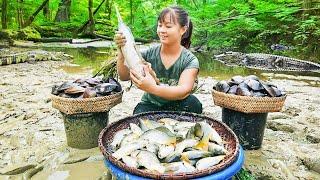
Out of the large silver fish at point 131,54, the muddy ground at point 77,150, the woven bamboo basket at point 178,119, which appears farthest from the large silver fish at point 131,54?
the muddy ground at point 77,150

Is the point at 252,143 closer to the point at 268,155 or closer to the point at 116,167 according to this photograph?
the point at 268,155

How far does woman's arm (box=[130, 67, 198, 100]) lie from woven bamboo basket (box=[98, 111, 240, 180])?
231mm

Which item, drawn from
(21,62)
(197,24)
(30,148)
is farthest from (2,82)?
(197,24)

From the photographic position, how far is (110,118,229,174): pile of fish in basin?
2.33 m

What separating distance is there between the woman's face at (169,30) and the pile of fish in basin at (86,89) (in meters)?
0.79

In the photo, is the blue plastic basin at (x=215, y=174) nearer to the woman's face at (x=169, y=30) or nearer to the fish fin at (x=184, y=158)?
the fish fin at (x=184, y=158)

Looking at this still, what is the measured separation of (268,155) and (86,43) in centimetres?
1576

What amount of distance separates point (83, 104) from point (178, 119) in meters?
1.00

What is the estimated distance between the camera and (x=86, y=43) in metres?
18.3

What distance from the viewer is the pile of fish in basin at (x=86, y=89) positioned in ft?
11.7

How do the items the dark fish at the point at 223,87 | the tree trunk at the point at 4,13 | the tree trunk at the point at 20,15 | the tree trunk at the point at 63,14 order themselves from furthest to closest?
the tree trunk at the point at 63,14 → the tree trunk at the point at 20,15 → the tree trunk at the point at 4,13 → the dark fish at the point at 223,87

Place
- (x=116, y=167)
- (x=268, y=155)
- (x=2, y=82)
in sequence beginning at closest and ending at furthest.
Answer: (x=116, y=167) < (x=268, y=155) < (x=2, y=82)

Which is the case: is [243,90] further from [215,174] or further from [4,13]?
[4,13]

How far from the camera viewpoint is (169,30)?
3354 millimetres
